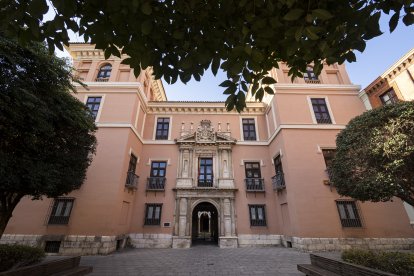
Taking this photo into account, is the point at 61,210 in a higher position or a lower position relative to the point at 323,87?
lower

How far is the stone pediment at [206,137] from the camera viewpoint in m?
17.2

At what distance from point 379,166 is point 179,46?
31.1 ft

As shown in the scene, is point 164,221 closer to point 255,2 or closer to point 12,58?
point 12,58

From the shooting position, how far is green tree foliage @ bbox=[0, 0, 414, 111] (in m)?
2.25

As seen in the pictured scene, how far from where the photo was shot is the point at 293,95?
1600cm

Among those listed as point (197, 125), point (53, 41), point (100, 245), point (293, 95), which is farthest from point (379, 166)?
point (100, 245)

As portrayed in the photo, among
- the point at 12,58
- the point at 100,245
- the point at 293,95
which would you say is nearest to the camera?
the point at 12,58

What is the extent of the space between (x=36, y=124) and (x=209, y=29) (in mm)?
6305

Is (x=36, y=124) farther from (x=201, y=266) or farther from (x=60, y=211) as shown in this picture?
(x=60, y=211)

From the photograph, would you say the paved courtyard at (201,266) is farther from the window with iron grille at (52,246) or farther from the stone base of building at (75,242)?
the window with iron grille at (52,246)

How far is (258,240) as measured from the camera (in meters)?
14.3

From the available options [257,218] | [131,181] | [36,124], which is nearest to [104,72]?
[131,181]

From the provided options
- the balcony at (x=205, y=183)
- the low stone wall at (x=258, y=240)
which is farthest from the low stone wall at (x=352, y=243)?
the balcony at (x=205, y=183)

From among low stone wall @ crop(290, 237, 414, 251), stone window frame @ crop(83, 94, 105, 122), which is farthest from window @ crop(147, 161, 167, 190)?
low stone wall @ crop(290, 237, 414, 251)
